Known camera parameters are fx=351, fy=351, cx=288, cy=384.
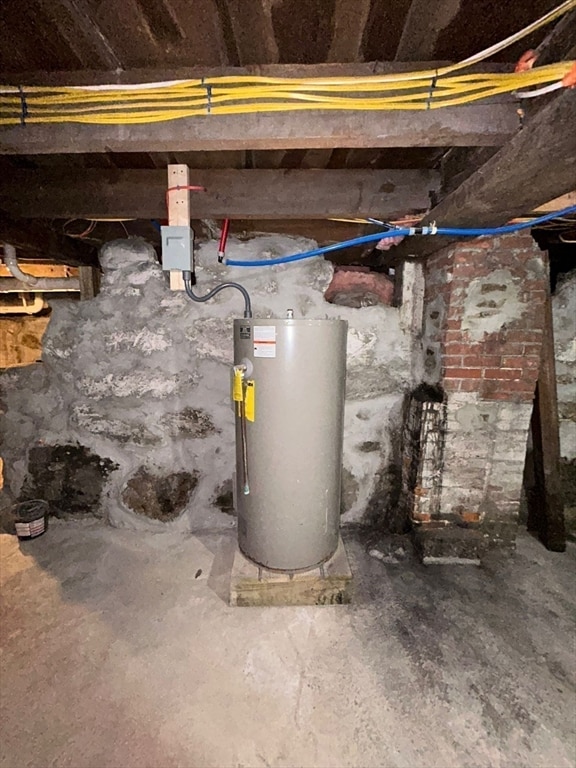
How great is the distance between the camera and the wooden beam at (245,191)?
1.57 meters

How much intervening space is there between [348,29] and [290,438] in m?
1.39

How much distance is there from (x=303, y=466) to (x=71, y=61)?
5.33 feet

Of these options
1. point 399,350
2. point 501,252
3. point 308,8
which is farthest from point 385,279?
point 308,8

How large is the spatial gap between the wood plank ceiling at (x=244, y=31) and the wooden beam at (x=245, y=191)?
1.94 feet

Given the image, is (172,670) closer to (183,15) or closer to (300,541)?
(300,541)

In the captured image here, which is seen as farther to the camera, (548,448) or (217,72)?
(548,448)

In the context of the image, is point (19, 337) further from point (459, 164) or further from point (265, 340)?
point (459, 164)

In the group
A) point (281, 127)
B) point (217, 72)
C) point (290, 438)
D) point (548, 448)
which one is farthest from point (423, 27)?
point (548, 448)

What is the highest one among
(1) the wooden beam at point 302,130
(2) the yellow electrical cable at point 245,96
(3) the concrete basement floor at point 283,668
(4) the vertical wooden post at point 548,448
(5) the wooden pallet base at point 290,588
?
(2) the yellow electrical cable at point 245,96

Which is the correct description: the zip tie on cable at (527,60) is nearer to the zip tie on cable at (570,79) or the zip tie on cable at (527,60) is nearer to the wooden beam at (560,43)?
the wooden beam at (560,43)

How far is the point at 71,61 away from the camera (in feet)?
3.17

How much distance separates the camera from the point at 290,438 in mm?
1662

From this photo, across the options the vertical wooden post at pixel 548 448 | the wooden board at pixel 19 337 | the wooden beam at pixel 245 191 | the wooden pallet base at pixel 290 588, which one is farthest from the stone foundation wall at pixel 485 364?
the wooden board at pixel 19 337

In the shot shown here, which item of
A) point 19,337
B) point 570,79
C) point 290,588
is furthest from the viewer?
point 19,337
